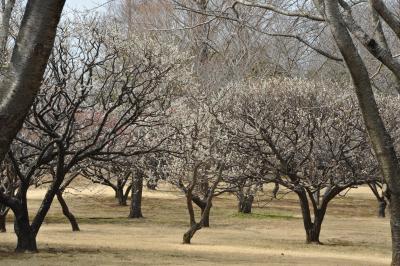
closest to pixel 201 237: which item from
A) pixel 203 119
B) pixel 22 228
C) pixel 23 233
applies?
pixel 203 119

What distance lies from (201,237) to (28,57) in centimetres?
1505

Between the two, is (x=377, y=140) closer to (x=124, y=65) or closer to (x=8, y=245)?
(x=124, y=65)

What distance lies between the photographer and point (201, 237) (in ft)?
62.4

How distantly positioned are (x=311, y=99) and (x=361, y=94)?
11.1 meters

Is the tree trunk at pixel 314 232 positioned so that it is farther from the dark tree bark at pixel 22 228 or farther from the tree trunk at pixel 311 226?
the dark tree bark at pixel 22 228

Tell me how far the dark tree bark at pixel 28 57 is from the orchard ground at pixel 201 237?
22.5 ft

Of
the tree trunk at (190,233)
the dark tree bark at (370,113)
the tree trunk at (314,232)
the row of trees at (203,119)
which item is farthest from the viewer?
the tree trunk at (314,232)

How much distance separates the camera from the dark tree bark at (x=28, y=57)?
14.5 ft

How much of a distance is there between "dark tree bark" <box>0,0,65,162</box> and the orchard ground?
6.85 meters

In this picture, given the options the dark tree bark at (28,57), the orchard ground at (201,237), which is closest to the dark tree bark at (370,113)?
the orchard ground at (201,237)

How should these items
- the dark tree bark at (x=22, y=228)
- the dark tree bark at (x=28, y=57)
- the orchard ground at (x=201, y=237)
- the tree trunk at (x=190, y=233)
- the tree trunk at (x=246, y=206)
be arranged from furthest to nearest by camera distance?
the tree trunk at (x=246, y=206), the tree trunk at (x=190, y=233), the dark tree bark at (x=22, y=228), the orchard ground at (x=201, y=237), the dark tree bark at (x=28, y=57)

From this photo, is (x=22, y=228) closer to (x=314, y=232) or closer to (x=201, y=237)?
(x=201, y=237)

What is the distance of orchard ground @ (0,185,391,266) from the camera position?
1266cm

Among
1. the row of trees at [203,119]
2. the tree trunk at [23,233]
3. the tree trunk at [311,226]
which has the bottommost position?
the tree trunk at [23,233]
